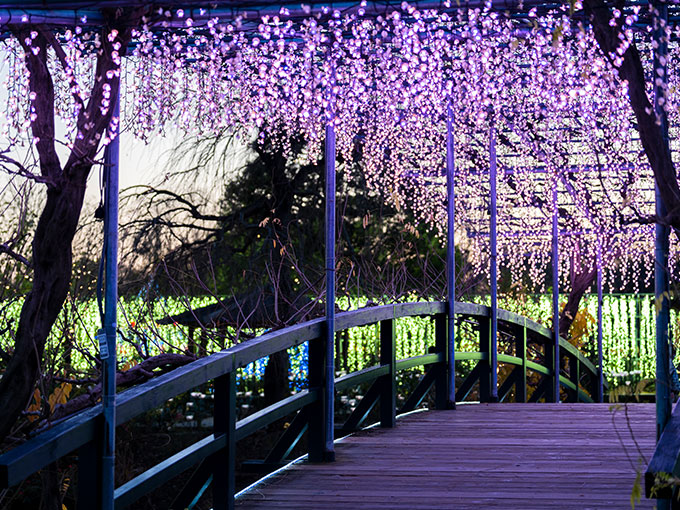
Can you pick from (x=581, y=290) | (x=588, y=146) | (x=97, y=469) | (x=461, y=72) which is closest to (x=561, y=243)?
(x=581, y=290)

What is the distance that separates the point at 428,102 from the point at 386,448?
503cm

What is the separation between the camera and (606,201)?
10008 mm

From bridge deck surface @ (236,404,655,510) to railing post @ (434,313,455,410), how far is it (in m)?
0.56

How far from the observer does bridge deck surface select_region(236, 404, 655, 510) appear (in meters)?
3.31

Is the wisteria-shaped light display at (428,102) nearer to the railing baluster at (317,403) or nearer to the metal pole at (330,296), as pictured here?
the metal pole at (330,296)

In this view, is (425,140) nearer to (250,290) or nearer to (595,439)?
(250,290)

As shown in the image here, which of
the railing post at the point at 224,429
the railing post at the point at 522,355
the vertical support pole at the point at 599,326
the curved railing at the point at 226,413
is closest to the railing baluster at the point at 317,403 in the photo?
the curved railing at the point at 226,413

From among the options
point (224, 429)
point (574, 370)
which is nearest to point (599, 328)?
point (574, 370)

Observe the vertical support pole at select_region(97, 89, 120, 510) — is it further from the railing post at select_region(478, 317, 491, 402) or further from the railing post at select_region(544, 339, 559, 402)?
the railing post at select_region(544, 339, 559, 402)

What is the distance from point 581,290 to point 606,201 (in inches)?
93.8

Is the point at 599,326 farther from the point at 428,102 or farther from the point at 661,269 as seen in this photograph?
the point at 661,269

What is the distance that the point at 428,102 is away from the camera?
28.7 ft

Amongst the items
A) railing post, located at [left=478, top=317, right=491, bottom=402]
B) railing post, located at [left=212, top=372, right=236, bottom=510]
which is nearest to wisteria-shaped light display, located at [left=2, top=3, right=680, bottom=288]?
railing post, located at [left=478, top=317, right=491, bottom=402]

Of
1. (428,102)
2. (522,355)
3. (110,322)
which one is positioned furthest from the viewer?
(428,102)
